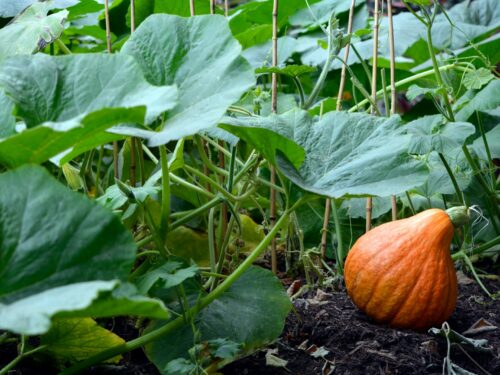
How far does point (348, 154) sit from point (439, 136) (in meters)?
0.35

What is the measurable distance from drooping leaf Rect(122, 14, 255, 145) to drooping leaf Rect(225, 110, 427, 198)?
0.25 ft

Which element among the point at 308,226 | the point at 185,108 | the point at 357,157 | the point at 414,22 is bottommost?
the point at 308,226

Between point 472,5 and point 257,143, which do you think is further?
point 472,5

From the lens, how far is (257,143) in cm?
126

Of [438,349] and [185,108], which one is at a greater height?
[185,108]

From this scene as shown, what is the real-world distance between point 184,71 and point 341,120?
33cm

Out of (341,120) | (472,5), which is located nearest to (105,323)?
(341,120)

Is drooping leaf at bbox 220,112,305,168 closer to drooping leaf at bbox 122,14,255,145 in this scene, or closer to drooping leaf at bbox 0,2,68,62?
drooping leaf at bbox 122,14,255,145

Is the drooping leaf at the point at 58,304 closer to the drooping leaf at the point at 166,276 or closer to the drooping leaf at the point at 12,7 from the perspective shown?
the drooping leaf at the point at 166,276

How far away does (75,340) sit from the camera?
1248mm

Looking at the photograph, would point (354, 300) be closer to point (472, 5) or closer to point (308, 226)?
point (308, 226)

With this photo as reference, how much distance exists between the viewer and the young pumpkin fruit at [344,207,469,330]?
1.54 meters

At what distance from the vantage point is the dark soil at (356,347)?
137cm

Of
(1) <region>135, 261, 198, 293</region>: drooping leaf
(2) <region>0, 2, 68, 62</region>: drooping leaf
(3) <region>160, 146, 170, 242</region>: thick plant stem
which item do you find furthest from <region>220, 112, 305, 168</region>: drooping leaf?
(2) <region>0, 2, 68, 62</region>: drooping leaf
